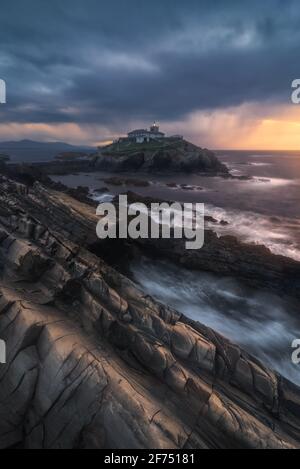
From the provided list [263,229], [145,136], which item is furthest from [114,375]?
[145,136]

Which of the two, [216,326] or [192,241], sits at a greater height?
[192,241]

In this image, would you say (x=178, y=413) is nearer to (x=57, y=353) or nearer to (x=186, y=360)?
(x=186, y=360)

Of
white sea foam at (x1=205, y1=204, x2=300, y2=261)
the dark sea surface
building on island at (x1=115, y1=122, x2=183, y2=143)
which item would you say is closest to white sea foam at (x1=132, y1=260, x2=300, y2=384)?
the dark sea surface

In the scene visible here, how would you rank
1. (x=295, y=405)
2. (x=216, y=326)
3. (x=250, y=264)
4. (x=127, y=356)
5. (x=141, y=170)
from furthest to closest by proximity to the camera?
(x=141, y=170)
(x=250, y=264)
(x=216, y=326)
(x=295, y=405)
(x=127, y=356)

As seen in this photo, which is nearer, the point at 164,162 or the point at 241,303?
the point at 241,303

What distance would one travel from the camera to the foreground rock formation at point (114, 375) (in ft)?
22.4

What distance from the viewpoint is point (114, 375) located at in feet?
24.2

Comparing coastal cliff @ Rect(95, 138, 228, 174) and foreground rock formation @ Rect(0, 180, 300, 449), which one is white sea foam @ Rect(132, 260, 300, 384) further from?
coastal cliff @ Rect(95, 138, 228, 174)

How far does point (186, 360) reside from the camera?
913cm

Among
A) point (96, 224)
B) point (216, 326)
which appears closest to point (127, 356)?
point (216, 326)

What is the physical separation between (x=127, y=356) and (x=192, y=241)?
50.3ft

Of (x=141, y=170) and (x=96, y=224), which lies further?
(x=141, y=170)

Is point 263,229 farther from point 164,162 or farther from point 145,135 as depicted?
point 145,135
